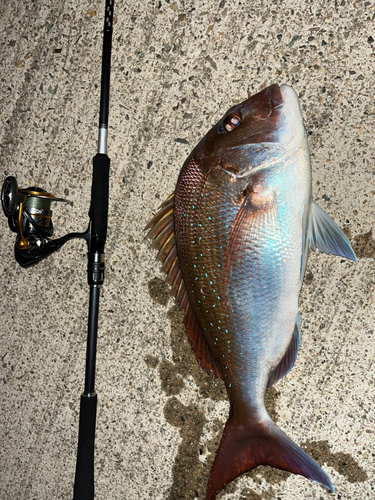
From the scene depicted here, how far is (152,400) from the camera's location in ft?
5.02

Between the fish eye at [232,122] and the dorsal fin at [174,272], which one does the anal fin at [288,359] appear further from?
the fish eye at [232,122]

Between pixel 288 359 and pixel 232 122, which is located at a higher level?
pixel 232 122

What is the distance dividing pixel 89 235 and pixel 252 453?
869mm

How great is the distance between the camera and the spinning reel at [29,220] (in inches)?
56.5

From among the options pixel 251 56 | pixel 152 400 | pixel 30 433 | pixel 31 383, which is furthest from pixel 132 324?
pixel 251 56

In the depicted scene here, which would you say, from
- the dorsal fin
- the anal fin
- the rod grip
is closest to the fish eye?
the dorsal fin

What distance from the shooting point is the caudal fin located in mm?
1182

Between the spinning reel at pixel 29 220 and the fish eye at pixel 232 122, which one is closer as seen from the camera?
the fish eye at pixel 232 122

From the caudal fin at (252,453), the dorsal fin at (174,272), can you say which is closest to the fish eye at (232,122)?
the dorsal fin at (174,272)

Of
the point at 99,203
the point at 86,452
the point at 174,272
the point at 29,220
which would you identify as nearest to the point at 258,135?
the point at 174,272

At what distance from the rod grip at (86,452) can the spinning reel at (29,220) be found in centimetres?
54

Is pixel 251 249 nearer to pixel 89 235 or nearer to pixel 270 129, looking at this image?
pixel 270 129

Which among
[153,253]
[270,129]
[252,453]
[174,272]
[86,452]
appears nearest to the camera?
[270,129]

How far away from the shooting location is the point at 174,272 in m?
1.31
